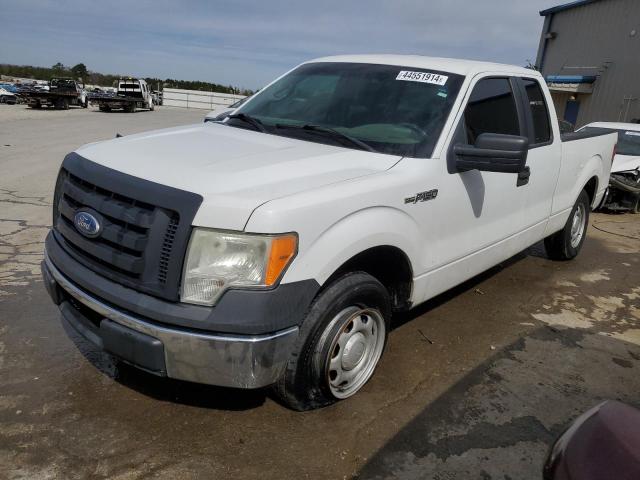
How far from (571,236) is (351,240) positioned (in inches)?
167

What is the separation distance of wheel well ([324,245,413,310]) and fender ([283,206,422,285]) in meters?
0.06

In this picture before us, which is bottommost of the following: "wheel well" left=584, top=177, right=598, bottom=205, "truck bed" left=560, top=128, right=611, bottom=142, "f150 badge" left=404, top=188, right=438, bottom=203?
"wheel well" left=584, top=177, right=598, bottom=205

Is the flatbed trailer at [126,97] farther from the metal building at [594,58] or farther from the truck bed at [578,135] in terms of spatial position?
the truck bed at [578,135]

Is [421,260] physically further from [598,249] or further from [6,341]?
[598,249]

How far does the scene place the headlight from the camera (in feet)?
7.63

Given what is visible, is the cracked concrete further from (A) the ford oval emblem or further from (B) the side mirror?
(B) the side mirror

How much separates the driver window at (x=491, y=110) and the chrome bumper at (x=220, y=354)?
2030 millimetres

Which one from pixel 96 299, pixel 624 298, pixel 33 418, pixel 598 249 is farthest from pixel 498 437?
pixel 598 249

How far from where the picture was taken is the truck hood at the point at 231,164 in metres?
2.37

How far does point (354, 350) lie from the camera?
2.99 m

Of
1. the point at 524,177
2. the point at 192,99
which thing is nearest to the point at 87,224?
the point at 524,177

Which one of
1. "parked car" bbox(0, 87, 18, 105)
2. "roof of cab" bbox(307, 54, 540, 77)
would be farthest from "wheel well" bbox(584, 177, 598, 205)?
"parked car" bbox(0, 87, 18, 105)

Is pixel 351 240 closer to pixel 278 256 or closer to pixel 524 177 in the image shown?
pixel 278 256

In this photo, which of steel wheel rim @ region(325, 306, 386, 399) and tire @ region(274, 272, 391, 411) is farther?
steel wheel rim @ region(325, 306, 386, 399)
